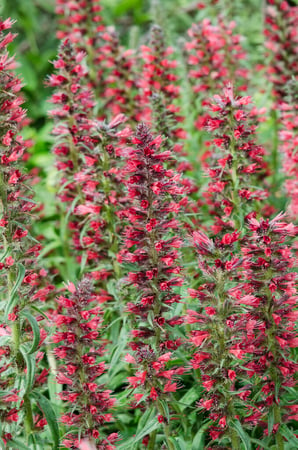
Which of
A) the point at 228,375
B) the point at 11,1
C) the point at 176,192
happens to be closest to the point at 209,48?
the point at 176,192

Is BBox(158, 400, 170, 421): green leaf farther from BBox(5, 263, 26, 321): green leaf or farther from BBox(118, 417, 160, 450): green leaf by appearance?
BBox(5, 263, 26, 321): green leaf

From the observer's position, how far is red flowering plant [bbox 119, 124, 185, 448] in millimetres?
3750

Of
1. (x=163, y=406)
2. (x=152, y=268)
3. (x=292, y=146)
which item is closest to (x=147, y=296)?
(x=152, y=268)

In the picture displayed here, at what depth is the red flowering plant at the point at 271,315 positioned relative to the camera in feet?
11.9

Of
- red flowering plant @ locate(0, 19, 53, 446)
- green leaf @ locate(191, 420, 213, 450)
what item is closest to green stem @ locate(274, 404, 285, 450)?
green leaf @ locate(191, 420, 213, 450)

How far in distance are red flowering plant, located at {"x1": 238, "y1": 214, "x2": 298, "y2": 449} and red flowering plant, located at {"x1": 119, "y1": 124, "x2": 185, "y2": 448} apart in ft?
1.74

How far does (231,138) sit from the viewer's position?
Answer: 4605mm

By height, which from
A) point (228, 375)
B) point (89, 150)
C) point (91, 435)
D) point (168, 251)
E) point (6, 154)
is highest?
point (6, 154)

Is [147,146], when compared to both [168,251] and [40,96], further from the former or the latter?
[40,96]

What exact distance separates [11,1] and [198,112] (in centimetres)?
768

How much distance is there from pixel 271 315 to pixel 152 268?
0.87m

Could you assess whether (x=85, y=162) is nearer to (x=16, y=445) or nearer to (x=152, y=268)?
(x=152, y=268)

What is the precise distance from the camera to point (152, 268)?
385 centimetres

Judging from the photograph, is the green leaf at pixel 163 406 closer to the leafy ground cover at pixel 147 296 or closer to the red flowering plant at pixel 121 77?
the leafy ground cover at pixel 147 296
